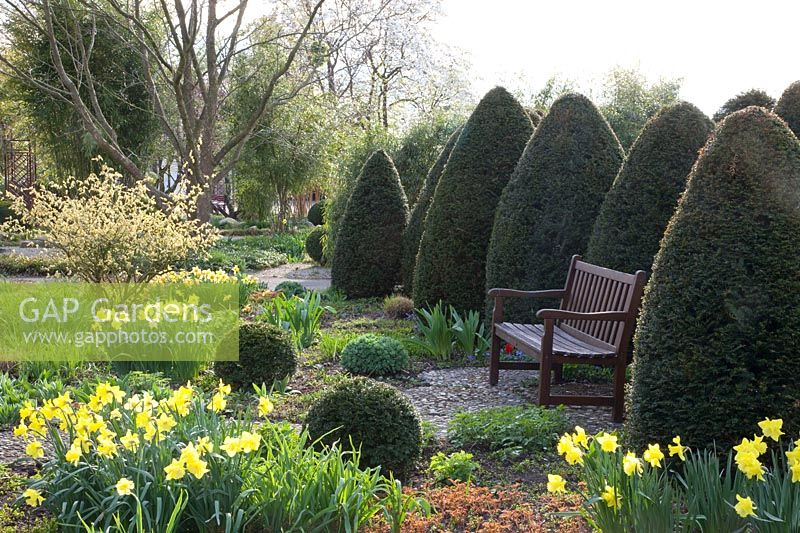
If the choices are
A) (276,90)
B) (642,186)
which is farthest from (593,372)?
(276,90)

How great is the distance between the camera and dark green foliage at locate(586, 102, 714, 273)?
19.5 ft

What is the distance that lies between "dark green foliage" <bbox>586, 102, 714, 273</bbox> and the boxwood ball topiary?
2.36m

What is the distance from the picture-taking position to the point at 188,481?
9.72ft

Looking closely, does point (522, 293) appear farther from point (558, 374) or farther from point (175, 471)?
point (175, 471)

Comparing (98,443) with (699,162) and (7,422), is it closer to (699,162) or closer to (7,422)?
(7,422)

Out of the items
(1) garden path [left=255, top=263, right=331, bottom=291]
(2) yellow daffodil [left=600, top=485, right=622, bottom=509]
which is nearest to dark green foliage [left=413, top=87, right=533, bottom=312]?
(1) garden path [left=255, top=263, right=331, bottom=291]

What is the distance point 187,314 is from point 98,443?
3.11 m

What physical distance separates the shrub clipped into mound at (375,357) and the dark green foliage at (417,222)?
133 inches

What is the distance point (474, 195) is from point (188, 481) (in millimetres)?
5409

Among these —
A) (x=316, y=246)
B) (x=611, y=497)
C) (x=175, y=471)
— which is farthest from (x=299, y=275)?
(x=611, y=497)

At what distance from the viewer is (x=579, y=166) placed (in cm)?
686

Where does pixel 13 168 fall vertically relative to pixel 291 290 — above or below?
above

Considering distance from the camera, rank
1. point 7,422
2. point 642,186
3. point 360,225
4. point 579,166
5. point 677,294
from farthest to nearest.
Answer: point 360,225 < point 579,166 < point 642,186 < point 7,422 < point 677,294

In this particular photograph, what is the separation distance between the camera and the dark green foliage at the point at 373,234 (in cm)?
1042
